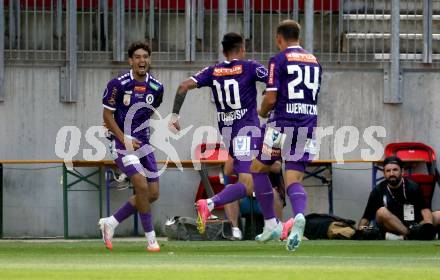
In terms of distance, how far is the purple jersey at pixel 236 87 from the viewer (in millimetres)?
14148

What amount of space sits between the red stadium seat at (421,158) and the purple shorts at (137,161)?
517 centimetres

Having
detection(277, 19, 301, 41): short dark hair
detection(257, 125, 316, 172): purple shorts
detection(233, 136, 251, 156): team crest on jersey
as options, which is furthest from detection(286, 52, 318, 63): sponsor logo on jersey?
detection(233, 136, 251, 156): team crest on jersey

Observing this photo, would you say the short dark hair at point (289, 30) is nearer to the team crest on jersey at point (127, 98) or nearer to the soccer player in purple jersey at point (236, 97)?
the soccer player in purple jersey at point (236, 97)

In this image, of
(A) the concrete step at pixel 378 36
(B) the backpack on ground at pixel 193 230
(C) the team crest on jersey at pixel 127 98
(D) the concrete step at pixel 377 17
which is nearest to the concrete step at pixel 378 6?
(D) the concrete step at pixel 377 17

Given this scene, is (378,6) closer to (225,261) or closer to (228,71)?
(228,71)

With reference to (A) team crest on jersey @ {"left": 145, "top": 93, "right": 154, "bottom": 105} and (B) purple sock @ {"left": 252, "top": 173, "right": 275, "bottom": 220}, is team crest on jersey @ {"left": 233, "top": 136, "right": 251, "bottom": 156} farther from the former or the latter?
(A) team crest on jersey @ {"left": 145, "top": 93, "right": 154, "bottom": 105}

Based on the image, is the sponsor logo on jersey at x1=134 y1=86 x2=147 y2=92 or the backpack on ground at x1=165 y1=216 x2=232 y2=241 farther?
the backpack on ground at x1=165 y1=216 x2=232 y2=241

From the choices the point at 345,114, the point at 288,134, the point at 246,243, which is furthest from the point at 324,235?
the point at 288,134

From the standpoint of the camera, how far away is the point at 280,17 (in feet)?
63.5

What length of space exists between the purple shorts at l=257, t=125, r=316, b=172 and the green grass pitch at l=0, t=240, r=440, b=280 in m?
0.85

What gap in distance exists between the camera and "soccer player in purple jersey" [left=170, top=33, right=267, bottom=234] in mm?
14039

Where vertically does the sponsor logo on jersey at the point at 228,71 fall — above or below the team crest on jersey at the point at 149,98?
above

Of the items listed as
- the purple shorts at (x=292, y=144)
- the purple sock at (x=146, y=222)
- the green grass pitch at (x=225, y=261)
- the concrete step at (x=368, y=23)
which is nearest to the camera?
the green grass pitch at (x=225, y=261)

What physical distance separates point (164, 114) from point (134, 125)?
16.2 feet
